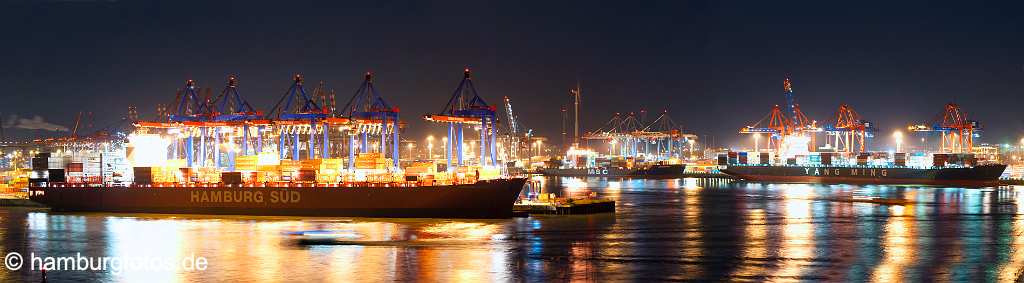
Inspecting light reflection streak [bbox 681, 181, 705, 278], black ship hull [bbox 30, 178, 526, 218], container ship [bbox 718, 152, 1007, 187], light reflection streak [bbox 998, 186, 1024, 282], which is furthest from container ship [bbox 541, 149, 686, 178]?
black ship hull [bbox 30, 178, 526, 218]

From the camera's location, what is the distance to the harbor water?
97.0ft

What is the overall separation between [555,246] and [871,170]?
302ft

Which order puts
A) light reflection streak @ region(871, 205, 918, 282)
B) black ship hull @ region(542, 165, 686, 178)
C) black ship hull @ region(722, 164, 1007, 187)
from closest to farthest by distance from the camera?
light reflection streak @ region(871, 205, 918, 282)
black ship hull @ region(722, 164, 1007, 187)
black ship hull @ region(542, 165, 686, 178)

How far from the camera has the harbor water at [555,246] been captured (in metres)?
29.6

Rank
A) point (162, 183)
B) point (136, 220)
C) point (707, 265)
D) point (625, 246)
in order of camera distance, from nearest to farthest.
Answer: point (707, 265) < point (625, 246) < point (136, 220) < point (162, 183)

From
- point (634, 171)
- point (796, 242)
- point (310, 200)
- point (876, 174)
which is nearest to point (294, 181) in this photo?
point (310, 200)

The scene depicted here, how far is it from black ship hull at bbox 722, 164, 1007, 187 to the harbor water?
54.0 metres

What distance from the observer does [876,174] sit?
11681 cm

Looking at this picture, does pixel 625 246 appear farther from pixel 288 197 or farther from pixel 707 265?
pixel 288 197

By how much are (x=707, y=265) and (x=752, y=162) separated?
123 meters

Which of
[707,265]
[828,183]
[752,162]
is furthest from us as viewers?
[752,162]

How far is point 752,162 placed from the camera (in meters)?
150

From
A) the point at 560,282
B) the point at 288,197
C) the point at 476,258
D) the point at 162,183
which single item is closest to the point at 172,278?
the point at 476,258

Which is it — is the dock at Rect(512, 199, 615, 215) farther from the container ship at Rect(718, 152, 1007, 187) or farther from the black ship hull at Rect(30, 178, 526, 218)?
the container ship at Rect(718, 152, 1007, 187)
